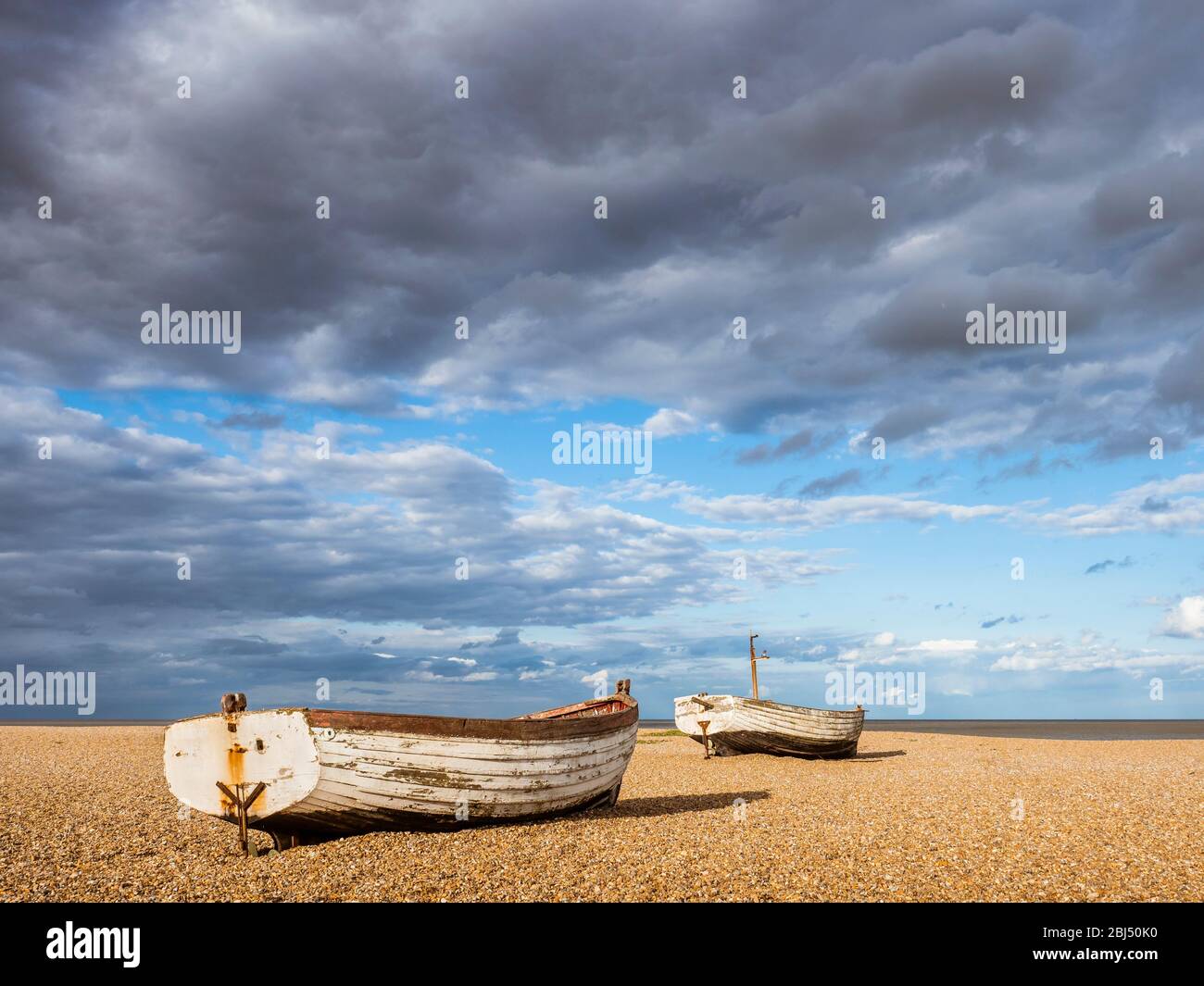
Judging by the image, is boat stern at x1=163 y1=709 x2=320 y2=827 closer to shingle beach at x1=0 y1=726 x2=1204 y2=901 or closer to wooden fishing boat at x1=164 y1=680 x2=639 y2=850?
wooden fishing boat at x1=164 y1=680 x2=639 y2=850

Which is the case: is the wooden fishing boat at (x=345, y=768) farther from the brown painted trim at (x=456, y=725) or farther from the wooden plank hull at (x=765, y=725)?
the wooden plank hull at (x=765, y=725)

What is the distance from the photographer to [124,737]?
40656 millimetres

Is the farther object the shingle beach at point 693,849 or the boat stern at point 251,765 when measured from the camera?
the boat stern at point 251,765

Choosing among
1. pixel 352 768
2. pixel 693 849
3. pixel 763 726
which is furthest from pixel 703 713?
pixel 352 768

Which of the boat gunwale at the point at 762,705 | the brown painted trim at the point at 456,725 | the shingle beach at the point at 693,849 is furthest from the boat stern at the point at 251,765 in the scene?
the boat gunwale at the point at 762,705

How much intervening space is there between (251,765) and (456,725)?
9.40 ft

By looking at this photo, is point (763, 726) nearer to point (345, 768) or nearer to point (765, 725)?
point (765, 725)

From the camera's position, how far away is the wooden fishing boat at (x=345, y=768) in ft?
38.8

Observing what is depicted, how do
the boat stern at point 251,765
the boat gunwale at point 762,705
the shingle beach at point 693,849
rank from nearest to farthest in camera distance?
the shingle beach at point 693,849 → the boat stern at point 251,765 → the boat gunwale at point 762,705

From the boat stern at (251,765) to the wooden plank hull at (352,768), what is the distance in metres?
0.01
